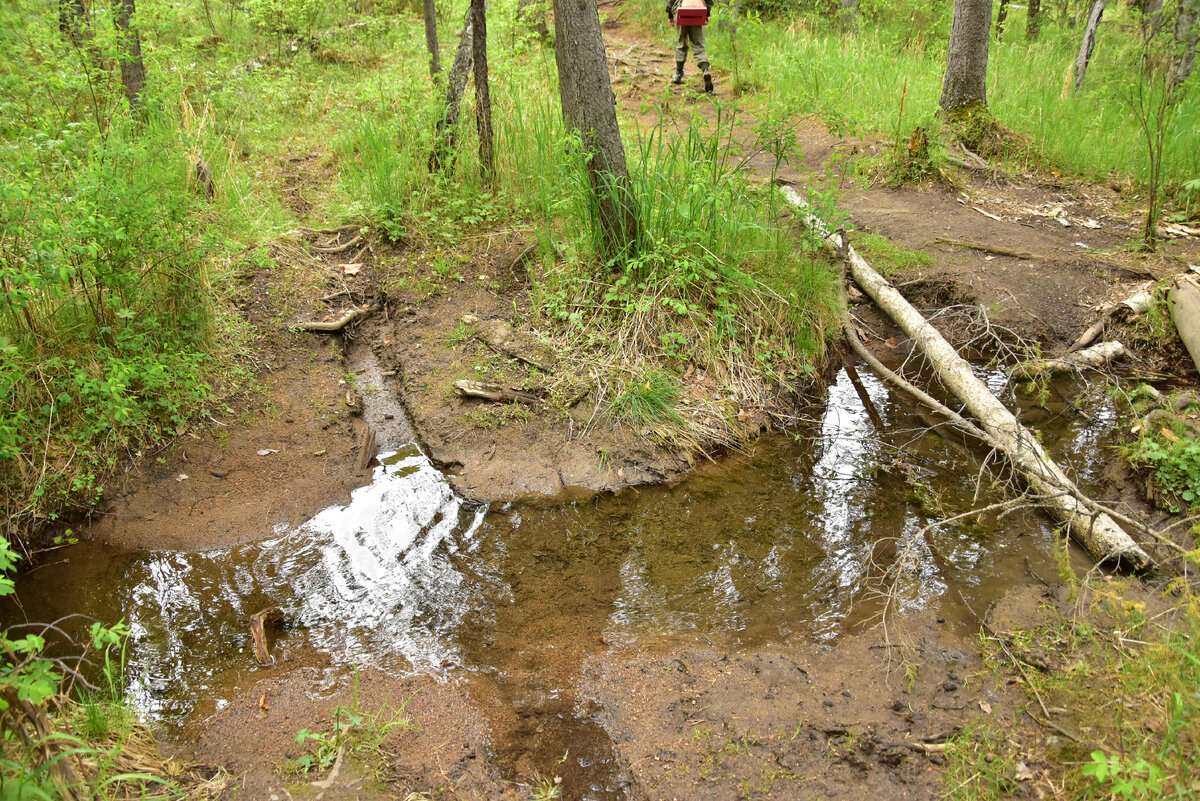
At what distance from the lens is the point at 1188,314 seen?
524 centimetres

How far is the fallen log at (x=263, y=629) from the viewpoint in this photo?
330 cm

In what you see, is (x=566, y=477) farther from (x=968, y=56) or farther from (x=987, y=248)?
(x=968, y=56)

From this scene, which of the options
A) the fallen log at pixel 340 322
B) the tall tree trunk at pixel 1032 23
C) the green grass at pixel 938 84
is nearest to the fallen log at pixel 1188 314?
the green grass at pixel 938 84

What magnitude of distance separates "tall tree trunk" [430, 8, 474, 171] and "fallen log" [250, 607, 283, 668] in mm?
4734

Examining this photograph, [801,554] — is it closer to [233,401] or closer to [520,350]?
[520,350]

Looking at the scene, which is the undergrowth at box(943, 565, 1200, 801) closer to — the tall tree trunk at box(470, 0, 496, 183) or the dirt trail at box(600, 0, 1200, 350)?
the dirt trail at box(600, 0, 1200, 350)

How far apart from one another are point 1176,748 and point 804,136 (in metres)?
9.33

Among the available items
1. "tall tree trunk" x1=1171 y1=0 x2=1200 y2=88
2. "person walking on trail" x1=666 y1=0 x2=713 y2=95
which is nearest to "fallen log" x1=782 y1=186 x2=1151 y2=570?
"tall tree trunk" x1=1171 y1=0 x2=1200 y2=88

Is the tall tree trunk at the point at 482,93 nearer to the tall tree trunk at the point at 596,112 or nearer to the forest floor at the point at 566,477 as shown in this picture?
the forest floor at the point at 566,477

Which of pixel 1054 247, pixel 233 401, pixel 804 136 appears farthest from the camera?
pixel 804 136

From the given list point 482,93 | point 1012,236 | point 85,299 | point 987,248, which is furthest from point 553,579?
point 1012,236

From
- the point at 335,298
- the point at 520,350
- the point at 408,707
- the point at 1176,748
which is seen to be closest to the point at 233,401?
the point at 335,298

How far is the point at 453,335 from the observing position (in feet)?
18.7

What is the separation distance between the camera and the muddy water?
10.6 feet
